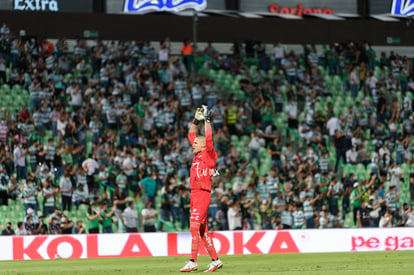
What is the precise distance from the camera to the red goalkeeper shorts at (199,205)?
1455cm

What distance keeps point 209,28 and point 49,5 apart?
6.59 meters

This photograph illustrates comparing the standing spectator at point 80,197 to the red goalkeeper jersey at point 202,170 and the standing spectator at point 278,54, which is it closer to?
the standing spectator at point 278,54

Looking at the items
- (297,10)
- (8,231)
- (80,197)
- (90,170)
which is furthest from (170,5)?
(8,231)

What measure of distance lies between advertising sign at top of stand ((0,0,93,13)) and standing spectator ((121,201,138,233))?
10.8m

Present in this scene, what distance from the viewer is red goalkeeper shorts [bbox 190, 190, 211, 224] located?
1455cm

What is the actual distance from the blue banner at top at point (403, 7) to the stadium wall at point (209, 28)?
6.40ft

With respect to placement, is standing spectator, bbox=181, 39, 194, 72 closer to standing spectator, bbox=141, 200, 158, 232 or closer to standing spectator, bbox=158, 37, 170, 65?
standing spectator, bbox=158, 37, 170, 65

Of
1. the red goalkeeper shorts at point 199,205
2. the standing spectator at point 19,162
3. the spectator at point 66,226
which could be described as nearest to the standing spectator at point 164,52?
the standing spectator at point 19,162

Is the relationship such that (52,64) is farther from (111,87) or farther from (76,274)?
(76,274)

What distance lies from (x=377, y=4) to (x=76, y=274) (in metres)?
26.6

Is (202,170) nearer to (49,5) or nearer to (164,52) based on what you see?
(164,52)

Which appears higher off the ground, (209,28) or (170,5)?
(170,5)

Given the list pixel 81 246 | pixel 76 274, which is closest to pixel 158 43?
pixel 81 246

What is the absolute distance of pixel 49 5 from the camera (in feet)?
112
